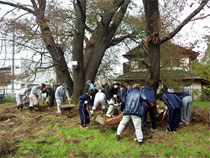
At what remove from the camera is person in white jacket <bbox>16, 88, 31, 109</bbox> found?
1078 centimetres

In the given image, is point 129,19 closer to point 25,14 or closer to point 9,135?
point 25,14

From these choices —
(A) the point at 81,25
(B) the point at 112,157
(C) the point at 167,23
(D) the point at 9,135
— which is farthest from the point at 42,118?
(C) the point at 167,23

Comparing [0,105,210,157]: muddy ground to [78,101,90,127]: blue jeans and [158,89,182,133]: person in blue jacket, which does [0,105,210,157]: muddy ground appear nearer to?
[78,101,90,127]: blue jeans

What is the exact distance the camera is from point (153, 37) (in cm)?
720

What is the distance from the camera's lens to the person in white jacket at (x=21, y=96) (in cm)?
1078

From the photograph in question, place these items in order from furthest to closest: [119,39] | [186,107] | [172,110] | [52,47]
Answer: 1. [119,39]
2. [52,47]
3. [186,107]
4. [172,110]

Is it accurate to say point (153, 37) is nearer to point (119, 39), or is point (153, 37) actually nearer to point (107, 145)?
point (107, 145)

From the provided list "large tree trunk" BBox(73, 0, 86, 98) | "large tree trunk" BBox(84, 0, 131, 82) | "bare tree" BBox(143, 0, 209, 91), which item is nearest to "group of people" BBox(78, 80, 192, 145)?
"bare tree" BBox(143, 0, 209, 91)

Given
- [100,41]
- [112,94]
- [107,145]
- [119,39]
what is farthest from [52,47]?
[107,145]

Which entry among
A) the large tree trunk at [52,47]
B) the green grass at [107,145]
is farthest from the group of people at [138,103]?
the large tree trunk at [52,47]

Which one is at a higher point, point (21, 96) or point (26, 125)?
point (21, 96)

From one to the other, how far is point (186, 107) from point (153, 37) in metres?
3.00

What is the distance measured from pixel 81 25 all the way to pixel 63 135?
21.2 ft

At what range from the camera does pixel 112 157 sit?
4.86 metres
